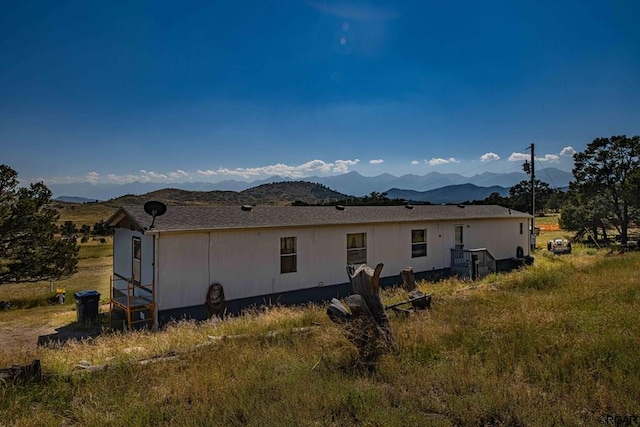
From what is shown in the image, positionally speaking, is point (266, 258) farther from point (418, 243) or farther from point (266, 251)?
point (418, 243)

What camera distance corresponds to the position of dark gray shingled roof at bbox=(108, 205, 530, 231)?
38.9ft

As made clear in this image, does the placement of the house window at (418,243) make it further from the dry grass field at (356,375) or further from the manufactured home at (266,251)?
the dry grass field at (356,375)

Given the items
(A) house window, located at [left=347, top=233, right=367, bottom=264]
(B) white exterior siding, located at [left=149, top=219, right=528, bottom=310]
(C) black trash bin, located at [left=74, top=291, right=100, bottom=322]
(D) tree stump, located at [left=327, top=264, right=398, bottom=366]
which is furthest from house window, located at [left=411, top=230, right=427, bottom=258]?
(C) black trash bin, located at [left=74, top=291, right=100, bottom=322]

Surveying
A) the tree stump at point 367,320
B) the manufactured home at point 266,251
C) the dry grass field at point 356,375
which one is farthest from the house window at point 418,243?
the tree stump at point 367,320

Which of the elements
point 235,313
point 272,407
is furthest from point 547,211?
point 272,407

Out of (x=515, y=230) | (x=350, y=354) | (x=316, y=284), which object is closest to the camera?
(x=350, y=354)

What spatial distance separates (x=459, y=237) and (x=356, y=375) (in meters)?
14.7

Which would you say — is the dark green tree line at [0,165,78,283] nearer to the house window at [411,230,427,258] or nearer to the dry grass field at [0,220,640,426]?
the dry grass field at [0,220,640,426]

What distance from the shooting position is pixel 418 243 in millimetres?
17266

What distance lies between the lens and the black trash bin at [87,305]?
1244 centimetres

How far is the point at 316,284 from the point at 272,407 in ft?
32.4

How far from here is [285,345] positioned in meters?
7.20

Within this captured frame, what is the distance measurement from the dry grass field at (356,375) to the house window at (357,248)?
6.20m

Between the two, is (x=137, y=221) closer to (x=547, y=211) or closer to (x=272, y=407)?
(x=272, y=407)
